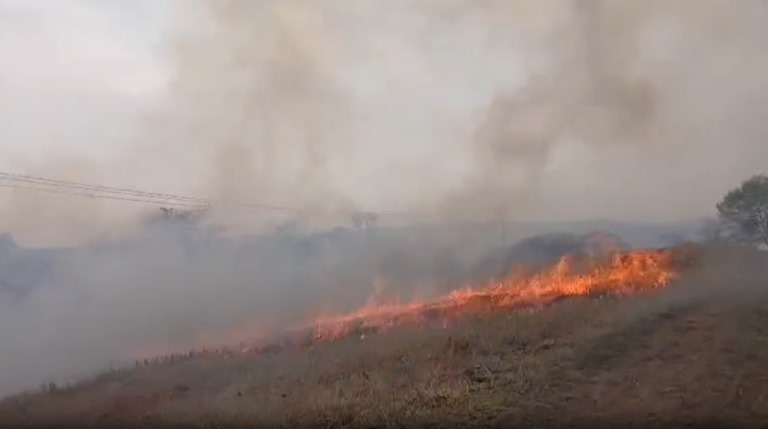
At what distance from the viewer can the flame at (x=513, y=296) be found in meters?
20.4

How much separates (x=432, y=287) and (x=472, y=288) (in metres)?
3.04

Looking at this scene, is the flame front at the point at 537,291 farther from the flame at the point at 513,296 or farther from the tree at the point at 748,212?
the tree at the point at 748,212

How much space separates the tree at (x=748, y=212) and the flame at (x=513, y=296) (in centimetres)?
1158

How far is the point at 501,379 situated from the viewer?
11758 mm

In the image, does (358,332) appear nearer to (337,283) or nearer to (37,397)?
(37,397)

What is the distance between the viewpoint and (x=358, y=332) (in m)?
20.9

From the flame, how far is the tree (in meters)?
11.6

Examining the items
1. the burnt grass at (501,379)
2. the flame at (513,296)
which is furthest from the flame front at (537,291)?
the burnt grass at (501,379)

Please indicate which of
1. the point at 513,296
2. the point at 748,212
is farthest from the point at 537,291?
the point at 748,212

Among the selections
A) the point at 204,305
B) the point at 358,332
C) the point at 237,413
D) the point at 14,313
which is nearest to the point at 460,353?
the point at 237,413

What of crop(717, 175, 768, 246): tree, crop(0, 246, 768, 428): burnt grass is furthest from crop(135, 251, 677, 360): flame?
crop(717, 175, 768, 246): tree

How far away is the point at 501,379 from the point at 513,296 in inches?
404

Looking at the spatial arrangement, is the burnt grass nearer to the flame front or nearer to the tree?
the flame front

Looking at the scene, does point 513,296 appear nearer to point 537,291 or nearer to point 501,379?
point 537,291
